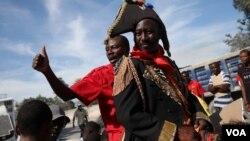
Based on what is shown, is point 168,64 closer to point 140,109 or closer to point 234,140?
point 140,109

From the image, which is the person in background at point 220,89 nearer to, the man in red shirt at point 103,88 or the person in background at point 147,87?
the man in red shirt at point 103,88

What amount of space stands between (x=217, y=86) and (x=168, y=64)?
5588mm

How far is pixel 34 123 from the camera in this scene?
9.14 feet

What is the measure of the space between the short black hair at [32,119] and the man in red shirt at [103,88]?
515 mm

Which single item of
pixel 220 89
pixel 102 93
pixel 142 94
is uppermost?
pixel 220 89

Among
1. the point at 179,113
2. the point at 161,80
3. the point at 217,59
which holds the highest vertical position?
the point at 217,59

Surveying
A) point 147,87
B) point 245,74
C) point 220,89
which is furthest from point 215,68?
point 147,87

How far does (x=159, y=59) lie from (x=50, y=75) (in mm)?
905

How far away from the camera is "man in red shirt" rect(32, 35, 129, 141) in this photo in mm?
3488

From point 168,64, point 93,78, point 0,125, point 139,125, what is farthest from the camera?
point 0,125

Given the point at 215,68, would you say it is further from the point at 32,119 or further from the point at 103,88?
the point at 32,119

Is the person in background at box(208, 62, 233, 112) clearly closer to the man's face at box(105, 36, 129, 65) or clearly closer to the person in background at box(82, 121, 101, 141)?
the person in background at box(82, 121, 101, 141)

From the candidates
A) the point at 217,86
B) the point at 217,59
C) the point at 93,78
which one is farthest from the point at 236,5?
the point at 93,78

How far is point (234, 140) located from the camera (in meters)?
2.14
